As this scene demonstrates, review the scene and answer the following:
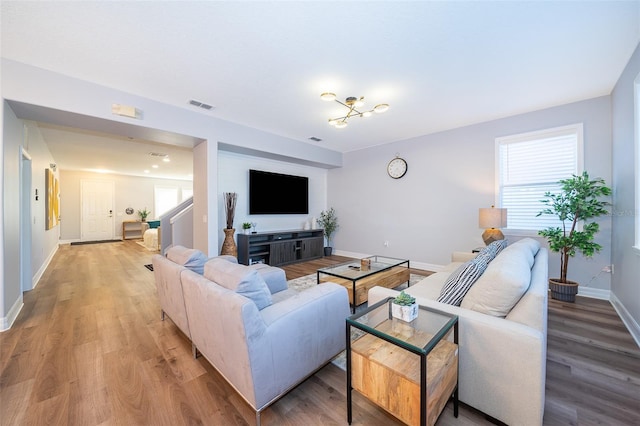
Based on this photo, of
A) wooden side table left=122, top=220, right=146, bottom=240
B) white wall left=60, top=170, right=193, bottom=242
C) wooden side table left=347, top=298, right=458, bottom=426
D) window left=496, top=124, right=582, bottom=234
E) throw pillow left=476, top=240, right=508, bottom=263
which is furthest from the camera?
Answer: wooden side table left=122, top=220, right=146, bottom=240

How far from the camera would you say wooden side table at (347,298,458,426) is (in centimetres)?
113

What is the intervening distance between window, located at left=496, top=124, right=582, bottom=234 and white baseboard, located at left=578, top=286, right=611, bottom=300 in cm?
92

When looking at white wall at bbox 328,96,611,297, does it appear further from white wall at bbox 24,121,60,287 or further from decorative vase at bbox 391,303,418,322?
white wall at bbox 24,121,60,287

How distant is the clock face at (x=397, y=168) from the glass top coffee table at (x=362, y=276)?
85.6 inches

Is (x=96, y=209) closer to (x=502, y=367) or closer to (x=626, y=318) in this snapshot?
(x=502, y=367)

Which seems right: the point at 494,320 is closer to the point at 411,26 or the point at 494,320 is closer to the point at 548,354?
the point at 548,354

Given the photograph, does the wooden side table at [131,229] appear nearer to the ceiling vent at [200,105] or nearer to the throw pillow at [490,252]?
the ceiling vent at [200,105]

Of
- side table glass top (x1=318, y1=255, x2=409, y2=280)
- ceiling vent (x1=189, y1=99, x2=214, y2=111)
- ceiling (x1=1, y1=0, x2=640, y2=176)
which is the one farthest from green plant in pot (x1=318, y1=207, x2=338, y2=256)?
ceiling vent (x1=189, y1=99, x2=214, y2=111)

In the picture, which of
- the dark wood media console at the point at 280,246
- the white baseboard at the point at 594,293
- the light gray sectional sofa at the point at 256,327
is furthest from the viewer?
the dark wood media console at the point at 280,246

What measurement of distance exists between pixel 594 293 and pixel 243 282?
4.53 meters

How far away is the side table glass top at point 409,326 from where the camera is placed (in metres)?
1.17

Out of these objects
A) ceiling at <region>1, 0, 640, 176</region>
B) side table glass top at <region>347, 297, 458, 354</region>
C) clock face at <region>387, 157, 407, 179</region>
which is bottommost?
side table glass top at <region>347, 297, 458, 354</region>

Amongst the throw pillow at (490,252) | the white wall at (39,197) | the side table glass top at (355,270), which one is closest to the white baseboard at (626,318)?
the throw pillow at (490,252)

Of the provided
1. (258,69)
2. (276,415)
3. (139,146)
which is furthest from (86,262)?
(276,415)
